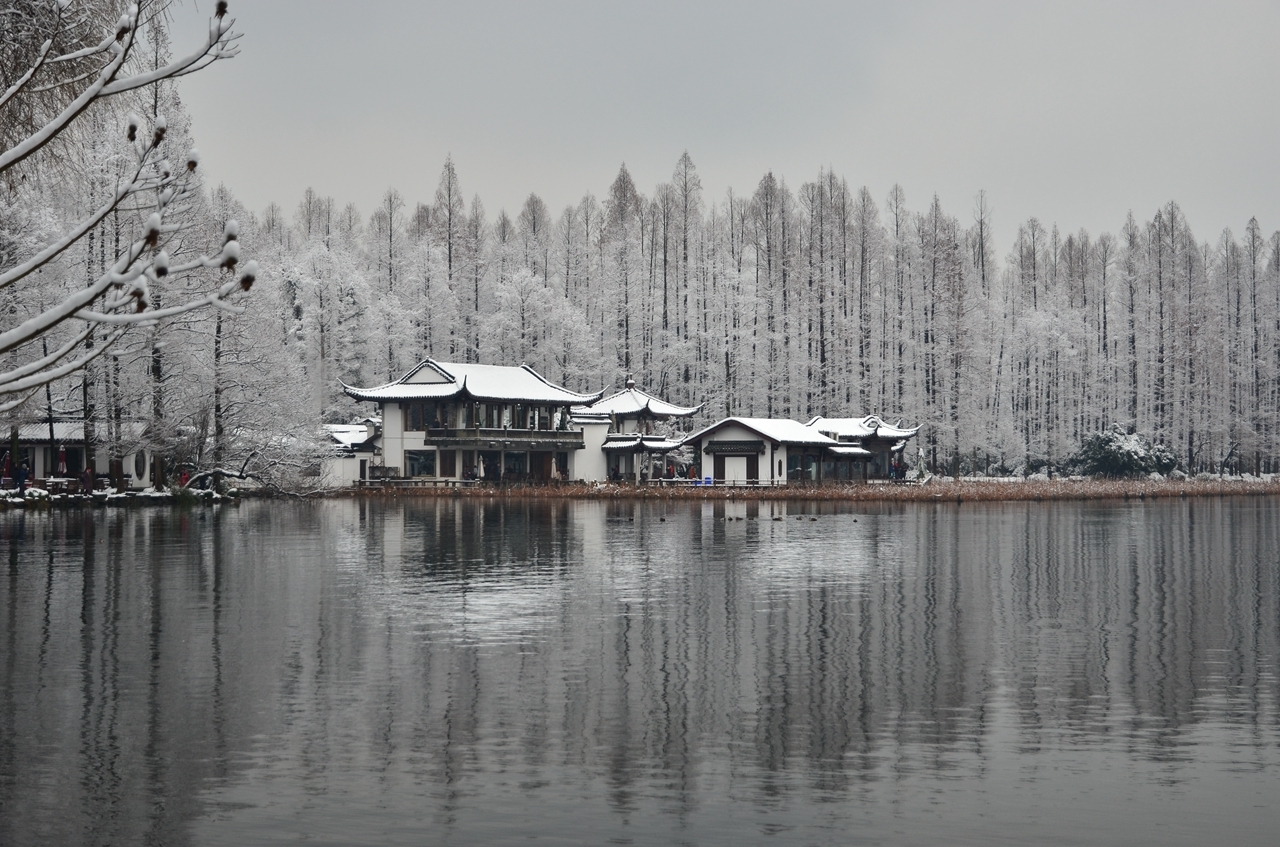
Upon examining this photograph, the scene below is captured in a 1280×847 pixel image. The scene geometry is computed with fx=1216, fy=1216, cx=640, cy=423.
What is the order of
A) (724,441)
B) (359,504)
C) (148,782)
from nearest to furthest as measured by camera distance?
1. (148,782)
2. (359,504)
3. (724,441)

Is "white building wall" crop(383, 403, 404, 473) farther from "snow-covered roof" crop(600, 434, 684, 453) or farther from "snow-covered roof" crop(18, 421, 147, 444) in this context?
"snow-covered roof" crop(18, 421, 147, 444)

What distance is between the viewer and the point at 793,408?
83.0 meters

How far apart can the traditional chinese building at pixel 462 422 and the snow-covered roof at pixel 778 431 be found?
9.95m

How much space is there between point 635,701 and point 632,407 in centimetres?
6408

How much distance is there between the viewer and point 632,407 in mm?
77750

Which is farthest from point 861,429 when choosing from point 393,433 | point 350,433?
point 350,433

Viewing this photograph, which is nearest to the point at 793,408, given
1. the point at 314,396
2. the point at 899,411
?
the point at 899,411

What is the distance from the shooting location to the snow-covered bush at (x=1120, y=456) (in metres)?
74.9

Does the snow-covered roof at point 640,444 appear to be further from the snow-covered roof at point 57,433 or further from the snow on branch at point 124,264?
the snow on branch at point 124,264

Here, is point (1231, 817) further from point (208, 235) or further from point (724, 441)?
point (724, 441)

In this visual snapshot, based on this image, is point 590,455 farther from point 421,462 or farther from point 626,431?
point 421,462

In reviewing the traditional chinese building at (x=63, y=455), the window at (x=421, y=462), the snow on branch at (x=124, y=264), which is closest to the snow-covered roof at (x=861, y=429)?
the window at (x=421, y=462)

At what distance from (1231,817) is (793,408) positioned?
2891 inches

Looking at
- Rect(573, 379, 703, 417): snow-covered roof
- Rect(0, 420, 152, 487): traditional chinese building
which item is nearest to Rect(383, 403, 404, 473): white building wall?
Rect(573, 379, 703, 417): snow-covered roof
